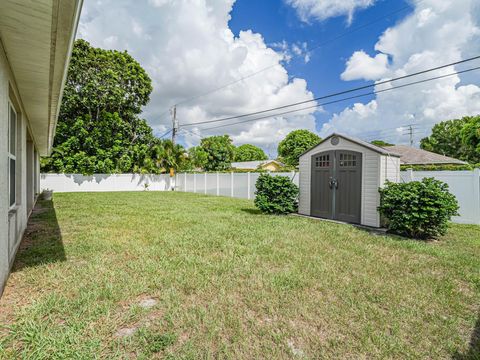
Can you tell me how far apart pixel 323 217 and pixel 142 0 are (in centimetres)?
855

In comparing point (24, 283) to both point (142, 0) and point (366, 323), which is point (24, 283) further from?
point (142, 0)

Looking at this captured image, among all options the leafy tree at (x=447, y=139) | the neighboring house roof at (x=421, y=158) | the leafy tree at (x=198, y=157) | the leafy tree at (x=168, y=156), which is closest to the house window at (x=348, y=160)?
the neighboring house roof at (x=421, y=158)

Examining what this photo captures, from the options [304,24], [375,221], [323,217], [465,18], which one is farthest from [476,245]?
[304,24]

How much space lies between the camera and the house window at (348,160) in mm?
7035

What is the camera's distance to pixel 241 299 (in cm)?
275

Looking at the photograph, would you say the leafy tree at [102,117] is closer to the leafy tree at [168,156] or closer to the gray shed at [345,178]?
the leafy tree at [168,156]

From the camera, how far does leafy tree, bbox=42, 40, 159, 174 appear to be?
18.7 m

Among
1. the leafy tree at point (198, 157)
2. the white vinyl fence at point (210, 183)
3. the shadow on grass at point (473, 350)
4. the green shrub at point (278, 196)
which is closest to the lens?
the shadow on grass at point (473, 350)

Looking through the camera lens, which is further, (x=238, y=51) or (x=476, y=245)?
(x=238, y=51)

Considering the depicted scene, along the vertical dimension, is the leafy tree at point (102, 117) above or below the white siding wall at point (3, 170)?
above

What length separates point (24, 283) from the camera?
3.07 m

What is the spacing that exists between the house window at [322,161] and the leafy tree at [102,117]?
16589 millimetres

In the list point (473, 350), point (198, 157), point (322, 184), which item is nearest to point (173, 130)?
point (198, 157)

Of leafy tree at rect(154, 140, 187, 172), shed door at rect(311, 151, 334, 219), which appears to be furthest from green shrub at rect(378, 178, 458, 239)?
leafy tree at rect(154, 140, 187, 172)
